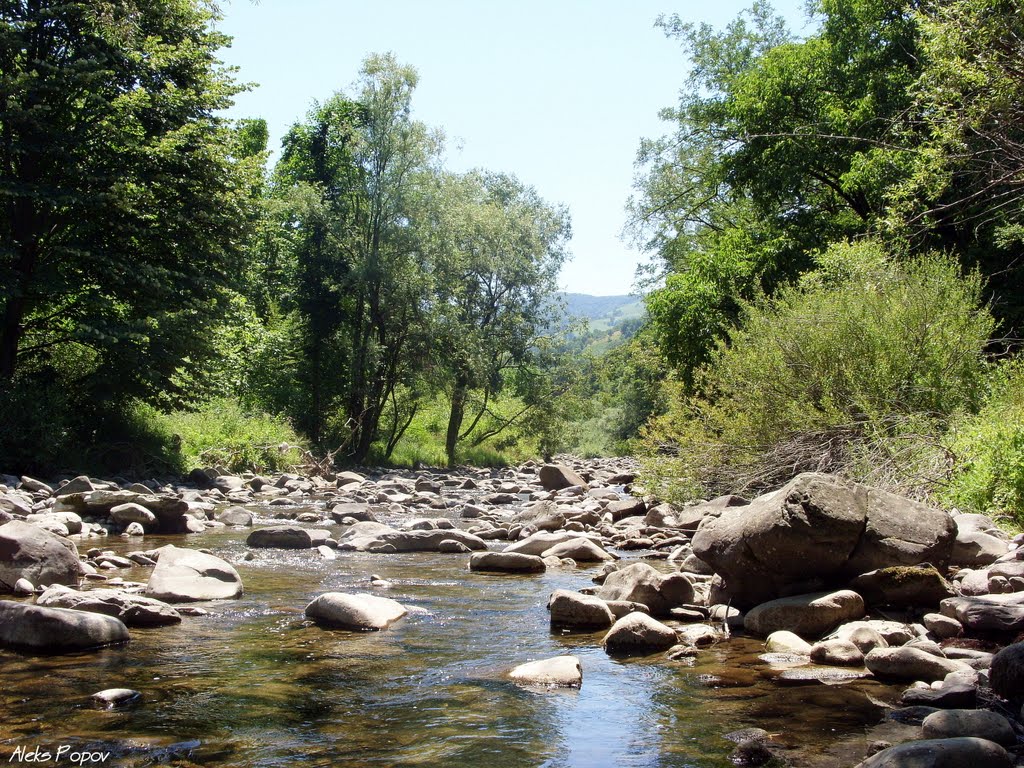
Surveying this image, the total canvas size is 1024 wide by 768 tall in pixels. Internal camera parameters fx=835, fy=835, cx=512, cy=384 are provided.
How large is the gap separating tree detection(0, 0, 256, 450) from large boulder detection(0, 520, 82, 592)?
921 centimetres

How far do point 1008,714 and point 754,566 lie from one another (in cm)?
277

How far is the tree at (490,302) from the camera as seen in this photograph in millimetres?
31891

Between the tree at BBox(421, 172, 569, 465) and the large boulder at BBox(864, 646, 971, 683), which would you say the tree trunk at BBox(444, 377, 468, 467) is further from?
the large boulder at BBox(864, 646, 971, 683)

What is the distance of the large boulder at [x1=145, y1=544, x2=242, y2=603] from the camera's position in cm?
773

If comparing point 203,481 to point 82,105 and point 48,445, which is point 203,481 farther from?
point 82,105

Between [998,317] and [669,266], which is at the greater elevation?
[669,266]

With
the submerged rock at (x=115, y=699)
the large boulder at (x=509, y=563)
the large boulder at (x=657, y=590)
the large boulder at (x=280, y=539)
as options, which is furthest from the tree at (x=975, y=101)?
the large boulder at (x=280, y=539)

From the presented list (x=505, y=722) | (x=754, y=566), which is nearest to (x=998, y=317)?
(x=754, y=566)

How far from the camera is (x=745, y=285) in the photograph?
21047 millimetres

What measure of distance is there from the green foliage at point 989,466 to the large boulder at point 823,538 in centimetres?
189

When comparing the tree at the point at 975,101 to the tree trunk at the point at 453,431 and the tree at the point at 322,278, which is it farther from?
the tree trunk at the point at 453,431

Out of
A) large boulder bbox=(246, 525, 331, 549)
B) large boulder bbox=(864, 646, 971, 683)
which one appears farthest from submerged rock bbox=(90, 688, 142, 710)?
large boulder bbox=(246, 525, 331, 549)

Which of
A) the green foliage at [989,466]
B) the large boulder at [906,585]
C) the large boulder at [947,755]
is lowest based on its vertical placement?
the large boulder at [947,755]

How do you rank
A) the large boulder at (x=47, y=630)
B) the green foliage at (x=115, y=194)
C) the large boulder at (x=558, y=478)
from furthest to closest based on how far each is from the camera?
the large boulder at (x=558, y=478) → the green foliage at (x=115, y=194) → the large boulder at (x=47, y=630)
